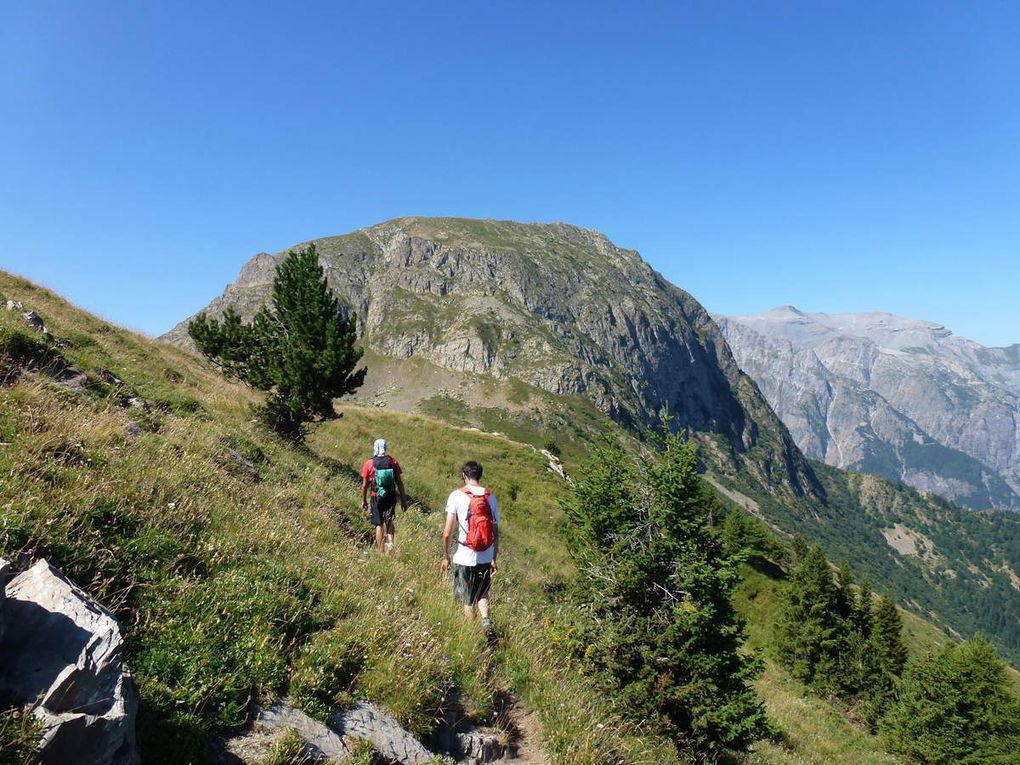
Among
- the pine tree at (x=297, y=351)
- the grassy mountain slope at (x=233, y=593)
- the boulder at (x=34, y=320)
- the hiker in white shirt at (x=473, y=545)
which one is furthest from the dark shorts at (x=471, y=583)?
the boulder at (x=34, y=320)

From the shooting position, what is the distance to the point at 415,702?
518 centimetres

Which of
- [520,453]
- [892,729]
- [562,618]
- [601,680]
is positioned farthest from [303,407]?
→ [892,729]

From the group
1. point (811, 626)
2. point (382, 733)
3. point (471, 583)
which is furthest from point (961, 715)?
point (382, 733)

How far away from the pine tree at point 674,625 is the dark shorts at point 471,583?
3.11 m

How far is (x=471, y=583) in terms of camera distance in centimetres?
812

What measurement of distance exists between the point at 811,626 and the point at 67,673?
50.6 meters

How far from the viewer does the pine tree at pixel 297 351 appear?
19203 mm

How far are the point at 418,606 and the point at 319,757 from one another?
114 inches

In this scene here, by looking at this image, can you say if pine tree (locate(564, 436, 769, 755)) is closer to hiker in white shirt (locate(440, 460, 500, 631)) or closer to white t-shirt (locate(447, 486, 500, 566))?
hiker in white shirt (locate(440, 460, 500, 631))

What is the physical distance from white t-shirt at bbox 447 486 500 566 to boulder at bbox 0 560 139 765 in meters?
4.79

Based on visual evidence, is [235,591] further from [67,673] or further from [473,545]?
[473,545]

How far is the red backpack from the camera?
8.00 m

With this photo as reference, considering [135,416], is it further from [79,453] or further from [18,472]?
[18,472]

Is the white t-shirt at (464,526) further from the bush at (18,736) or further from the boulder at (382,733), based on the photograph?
the bush at (18,736)
